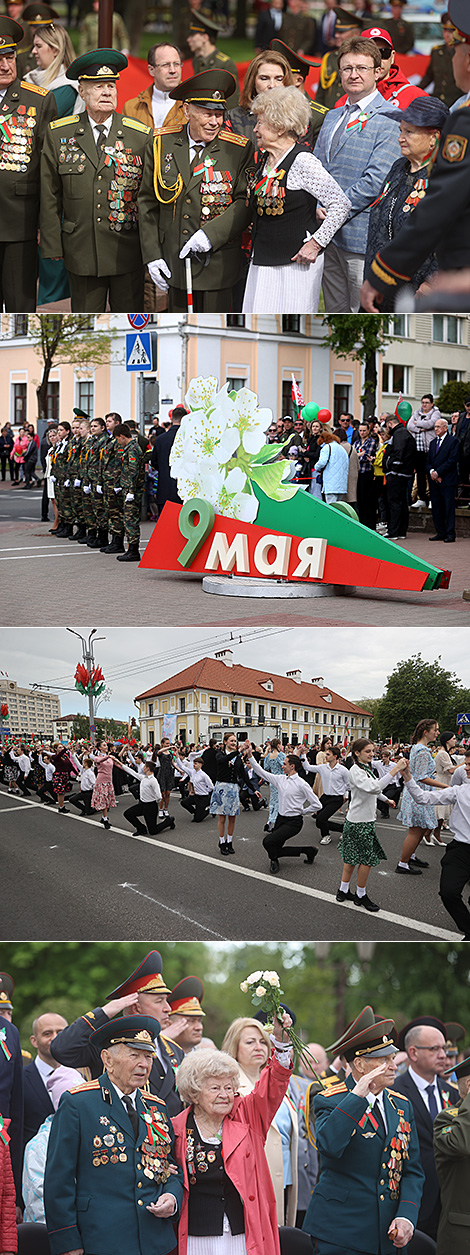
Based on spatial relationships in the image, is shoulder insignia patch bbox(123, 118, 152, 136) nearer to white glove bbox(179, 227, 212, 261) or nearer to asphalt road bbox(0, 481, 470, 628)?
white glove bbox(179, 227, 212, 261)

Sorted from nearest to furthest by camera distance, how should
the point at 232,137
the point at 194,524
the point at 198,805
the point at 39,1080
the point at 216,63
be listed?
the point at 39,1080
the point at 198,805
the point at 216,63
the point at 232,137
the point at 194,524

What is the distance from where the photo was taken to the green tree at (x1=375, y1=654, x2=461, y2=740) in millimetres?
5895

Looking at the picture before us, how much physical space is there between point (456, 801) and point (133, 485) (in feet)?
9.31

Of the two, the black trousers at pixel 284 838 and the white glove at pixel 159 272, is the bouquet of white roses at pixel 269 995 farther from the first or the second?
the white glove at pixel 159 272

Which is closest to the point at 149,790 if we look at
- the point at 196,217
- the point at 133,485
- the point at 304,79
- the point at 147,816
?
the point at 147,816

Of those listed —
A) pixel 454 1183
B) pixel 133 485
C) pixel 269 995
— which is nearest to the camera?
pixel 454 1183

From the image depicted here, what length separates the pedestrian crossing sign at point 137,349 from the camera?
6.22m

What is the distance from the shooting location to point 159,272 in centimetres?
631

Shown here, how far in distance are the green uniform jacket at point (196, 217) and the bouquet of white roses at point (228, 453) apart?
576 mm

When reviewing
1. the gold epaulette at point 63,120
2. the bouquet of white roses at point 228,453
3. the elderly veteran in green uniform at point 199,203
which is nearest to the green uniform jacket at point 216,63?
the elderly veteran in green uniform at point 199,203

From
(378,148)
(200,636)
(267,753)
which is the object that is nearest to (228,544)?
(200,636)

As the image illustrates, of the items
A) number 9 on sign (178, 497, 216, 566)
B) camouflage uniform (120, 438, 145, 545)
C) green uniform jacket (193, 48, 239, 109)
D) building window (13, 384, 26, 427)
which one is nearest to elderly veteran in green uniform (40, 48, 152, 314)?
green uniform jacket (193, 48, 239, 109)

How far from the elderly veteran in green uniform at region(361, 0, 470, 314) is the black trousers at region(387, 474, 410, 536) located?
1002 mm

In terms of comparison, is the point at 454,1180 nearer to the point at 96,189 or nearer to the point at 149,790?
the point at 149,790
